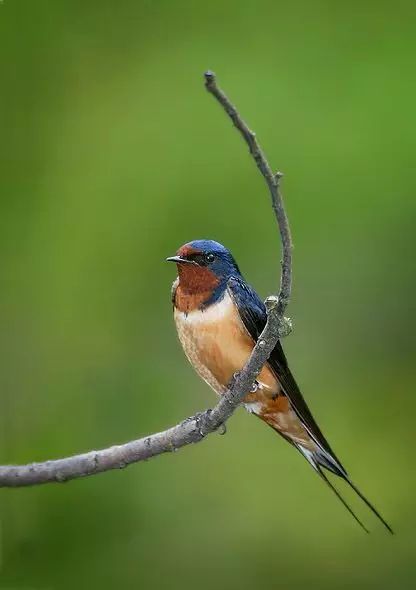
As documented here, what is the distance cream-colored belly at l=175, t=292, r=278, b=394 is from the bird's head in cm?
4

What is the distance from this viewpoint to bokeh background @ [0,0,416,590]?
3184mm

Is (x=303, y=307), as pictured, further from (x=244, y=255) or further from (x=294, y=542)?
(x=294, y=542)

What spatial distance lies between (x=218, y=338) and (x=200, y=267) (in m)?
0.15

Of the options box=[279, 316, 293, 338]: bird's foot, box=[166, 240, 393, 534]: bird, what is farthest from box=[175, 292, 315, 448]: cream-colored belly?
box=[279, 316, 293, 338]: bird's foot

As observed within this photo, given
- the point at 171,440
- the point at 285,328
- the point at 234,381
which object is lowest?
the point at 171,440

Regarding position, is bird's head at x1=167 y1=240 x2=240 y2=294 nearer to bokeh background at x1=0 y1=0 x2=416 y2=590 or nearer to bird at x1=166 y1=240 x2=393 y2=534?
bird at x1=166 y1=240 x2=393 y2=534

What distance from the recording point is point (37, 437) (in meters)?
3.32

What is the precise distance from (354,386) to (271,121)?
39.0 inches

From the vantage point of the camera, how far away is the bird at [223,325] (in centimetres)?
192

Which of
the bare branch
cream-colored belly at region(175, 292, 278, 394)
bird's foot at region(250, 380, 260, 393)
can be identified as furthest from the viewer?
cream-colored belly at region(175, 292, 278, 394)

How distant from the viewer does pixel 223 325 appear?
6.32ft

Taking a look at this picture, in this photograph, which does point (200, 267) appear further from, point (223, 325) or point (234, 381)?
point (234, 381)

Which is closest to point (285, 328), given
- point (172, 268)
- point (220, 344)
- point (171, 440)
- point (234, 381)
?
point (234, 381)

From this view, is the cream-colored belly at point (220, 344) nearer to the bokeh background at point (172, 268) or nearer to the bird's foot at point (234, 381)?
the bird's foot at point (234, 381)
